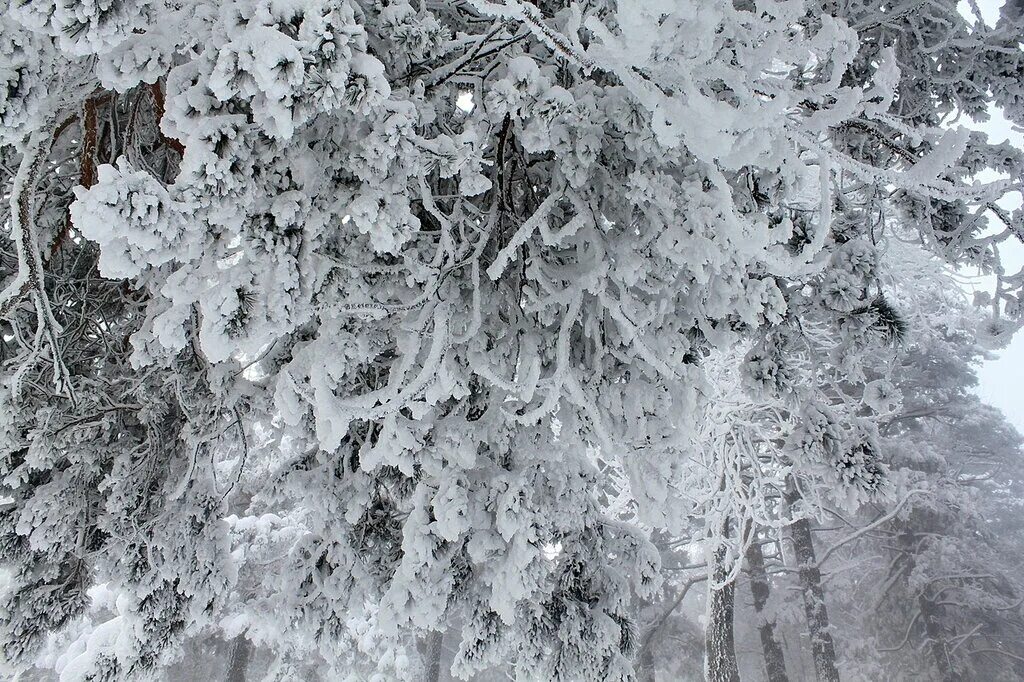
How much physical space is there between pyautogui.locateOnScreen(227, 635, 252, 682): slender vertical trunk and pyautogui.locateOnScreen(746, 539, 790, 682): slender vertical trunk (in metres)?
11.2

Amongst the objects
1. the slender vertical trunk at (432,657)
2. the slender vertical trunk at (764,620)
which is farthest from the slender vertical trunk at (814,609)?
the slender vertical trunk at (432,657)

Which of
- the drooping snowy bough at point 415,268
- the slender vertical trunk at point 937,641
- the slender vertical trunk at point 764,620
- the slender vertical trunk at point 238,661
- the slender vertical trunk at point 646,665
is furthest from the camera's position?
the slender vertical trunk at point 646,665

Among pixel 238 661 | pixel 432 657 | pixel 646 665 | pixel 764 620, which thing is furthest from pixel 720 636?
pixel 646 665

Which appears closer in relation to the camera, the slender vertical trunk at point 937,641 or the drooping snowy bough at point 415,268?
the drooping snowy bough at point 415,268

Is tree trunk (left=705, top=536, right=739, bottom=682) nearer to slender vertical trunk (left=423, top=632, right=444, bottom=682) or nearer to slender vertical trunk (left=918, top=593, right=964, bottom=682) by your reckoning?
slender vertical trunk (left=423, top=632, right=444, bottom=682)

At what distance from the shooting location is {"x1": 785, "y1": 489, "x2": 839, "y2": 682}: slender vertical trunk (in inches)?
459

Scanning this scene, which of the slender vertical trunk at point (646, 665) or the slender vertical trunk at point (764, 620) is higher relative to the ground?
the slender vertical trunk at point (764, 620)

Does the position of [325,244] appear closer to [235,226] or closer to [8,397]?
[235,226]

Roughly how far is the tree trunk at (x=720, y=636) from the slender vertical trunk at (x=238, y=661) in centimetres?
977

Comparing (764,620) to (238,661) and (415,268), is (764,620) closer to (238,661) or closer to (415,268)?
(238,661)

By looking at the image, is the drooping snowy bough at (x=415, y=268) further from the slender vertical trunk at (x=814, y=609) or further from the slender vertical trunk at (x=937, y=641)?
the slender vertical trunk at (x=937, y=641)

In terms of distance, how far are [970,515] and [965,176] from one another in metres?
16.7

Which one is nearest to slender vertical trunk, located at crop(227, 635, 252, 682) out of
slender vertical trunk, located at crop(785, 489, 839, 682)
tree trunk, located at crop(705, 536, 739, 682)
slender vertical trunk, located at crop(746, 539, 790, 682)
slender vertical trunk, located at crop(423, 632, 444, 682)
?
slender vertical trunk, located at crop(423, 632, 444, 682)

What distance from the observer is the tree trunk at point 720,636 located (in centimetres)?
1006
